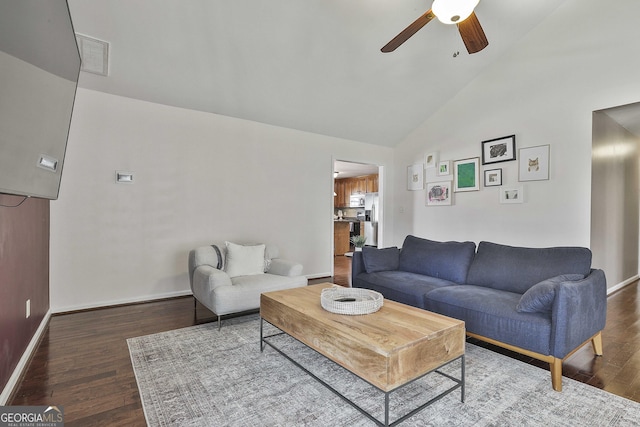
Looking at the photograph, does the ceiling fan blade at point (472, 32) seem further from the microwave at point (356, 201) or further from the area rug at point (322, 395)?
the microwave at point (356, 201)

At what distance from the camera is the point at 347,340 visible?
167cm

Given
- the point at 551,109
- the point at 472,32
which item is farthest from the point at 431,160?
the point at 472,32

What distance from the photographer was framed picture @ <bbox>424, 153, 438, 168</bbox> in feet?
17.7

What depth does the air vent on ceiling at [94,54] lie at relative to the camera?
2.91 m

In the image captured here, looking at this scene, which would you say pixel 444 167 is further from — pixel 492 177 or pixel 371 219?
pixel 371 219

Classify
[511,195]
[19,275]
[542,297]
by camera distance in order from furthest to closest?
[511,195] < [19,275] < [542,297]

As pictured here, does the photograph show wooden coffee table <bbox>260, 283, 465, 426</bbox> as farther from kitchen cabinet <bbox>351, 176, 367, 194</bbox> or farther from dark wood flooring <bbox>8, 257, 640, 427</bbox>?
kitchen cabinet <bbox>351, 176, 367, 194</bbox>

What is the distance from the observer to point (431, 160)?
547 cm

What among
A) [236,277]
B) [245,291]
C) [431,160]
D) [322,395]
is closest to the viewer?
[322,395]

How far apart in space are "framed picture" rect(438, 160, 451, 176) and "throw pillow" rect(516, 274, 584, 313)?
320cm

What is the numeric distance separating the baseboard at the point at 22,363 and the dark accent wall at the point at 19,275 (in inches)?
1.4

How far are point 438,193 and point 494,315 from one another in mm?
3312

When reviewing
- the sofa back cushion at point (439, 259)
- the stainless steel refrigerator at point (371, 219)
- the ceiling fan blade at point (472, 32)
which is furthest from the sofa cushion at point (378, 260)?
the stainless steel refrigerator at point (371, 219)

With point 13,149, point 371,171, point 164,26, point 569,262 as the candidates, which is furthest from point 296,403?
point 371,171
